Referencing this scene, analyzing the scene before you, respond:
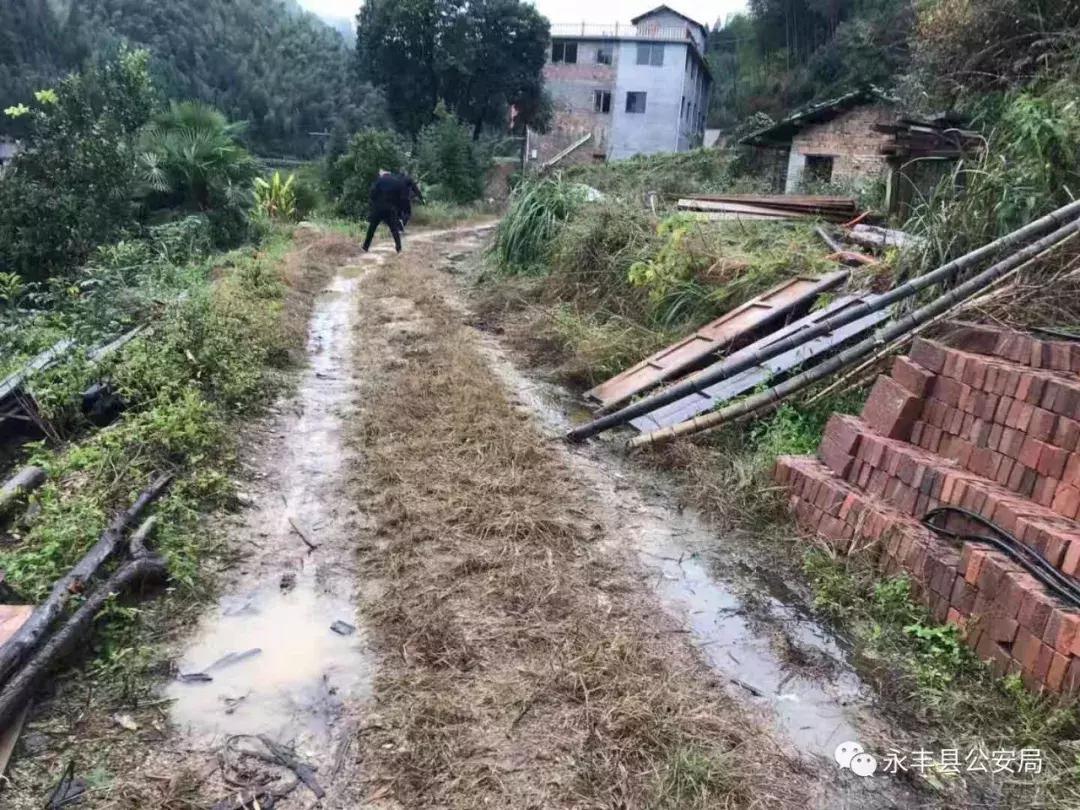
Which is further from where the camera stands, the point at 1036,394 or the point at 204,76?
the point at 204,76

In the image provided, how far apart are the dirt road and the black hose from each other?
66 centimetres

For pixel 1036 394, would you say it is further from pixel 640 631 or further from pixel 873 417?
pixel 640 631

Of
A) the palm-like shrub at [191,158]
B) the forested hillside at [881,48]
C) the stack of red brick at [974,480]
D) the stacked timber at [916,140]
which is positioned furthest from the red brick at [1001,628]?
the palm-like shrub at [191,158]

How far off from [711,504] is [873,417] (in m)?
0.91

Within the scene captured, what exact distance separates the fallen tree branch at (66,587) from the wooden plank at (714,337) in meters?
3.02

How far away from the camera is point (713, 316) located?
247 inches

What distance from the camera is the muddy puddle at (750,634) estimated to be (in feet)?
7.74

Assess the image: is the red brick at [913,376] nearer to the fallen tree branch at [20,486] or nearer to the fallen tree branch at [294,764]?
the fallen tree branch at [294,764]

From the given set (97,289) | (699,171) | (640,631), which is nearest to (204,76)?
(699,171)

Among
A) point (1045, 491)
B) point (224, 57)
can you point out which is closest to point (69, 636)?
point (1045, 491)

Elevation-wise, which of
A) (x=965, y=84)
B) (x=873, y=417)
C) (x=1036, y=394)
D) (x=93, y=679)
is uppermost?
(x=965, y=84)

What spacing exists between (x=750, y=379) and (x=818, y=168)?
1204 centimetres

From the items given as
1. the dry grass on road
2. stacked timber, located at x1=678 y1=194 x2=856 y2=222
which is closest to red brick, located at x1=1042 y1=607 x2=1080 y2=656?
the dry grass on road

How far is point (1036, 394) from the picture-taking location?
286 centimetres
